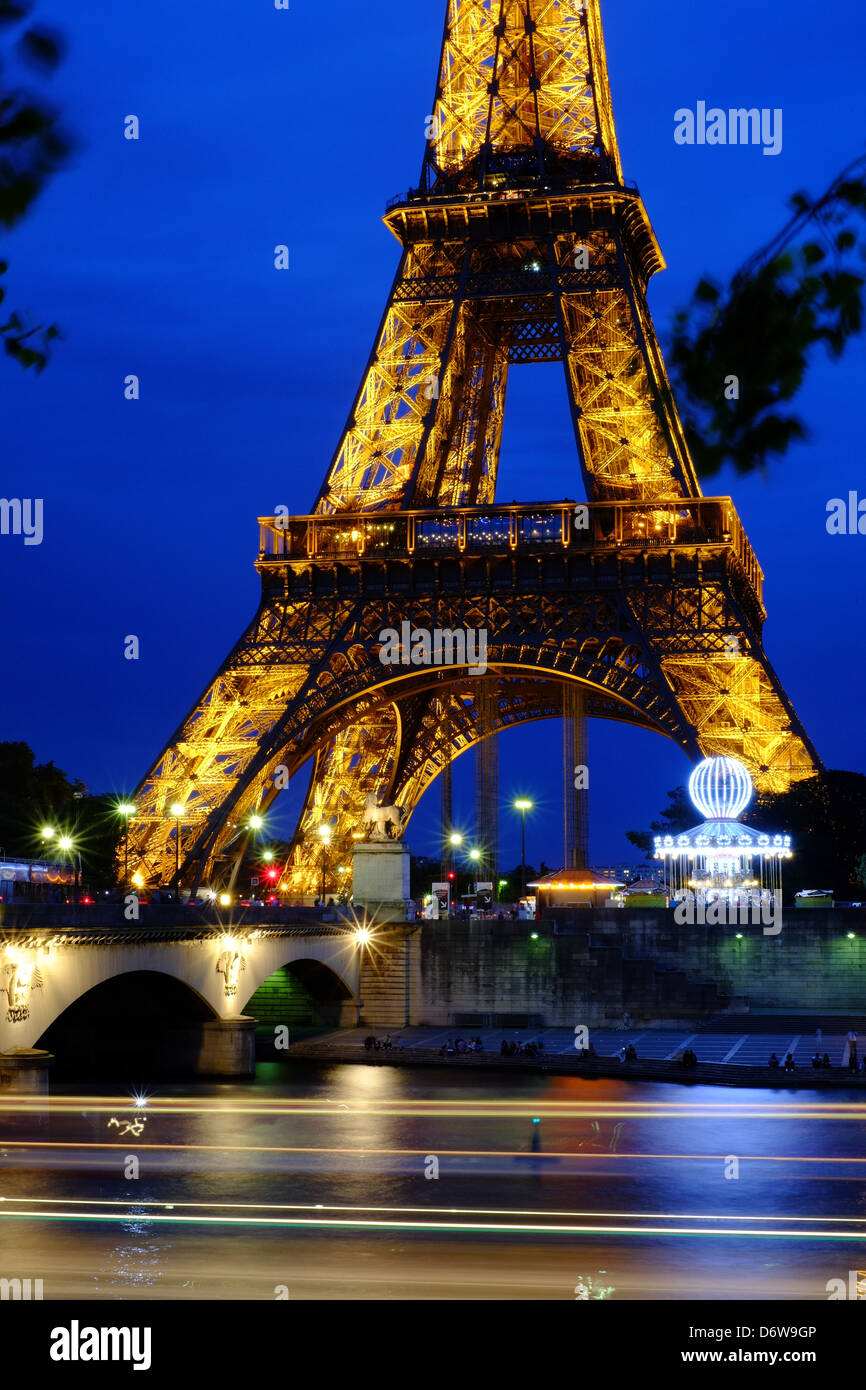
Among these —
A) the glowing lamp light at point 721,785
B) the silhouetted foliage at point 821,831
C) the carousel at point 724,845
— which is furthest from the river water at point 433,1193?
the silhouetted foliage at point 821,831

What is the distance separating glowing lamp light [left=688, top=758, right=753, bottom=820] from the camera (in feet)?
232

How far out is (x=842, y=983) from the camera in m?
70.2

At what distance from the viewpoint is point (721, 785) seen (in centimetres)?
7125

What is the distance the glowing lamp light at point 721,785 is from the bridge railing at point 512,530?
10.0 metres

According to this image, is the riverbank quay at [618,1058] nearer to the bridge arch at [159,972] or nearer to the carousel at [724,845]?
the bridge arch at [159,972]

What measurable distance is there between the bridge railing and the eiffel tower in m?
0.13

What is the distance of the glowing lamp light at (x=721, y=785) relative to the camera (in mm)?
70750

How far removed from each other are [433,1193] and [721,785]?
3925 cm

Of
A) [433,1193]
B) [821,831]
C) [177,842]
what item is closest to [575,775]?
[821,831]

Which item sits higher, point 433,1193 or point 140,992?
point 140,992

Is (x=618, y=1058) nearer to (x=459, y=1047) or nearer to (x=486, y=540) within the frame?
(x=459, y=1047)
